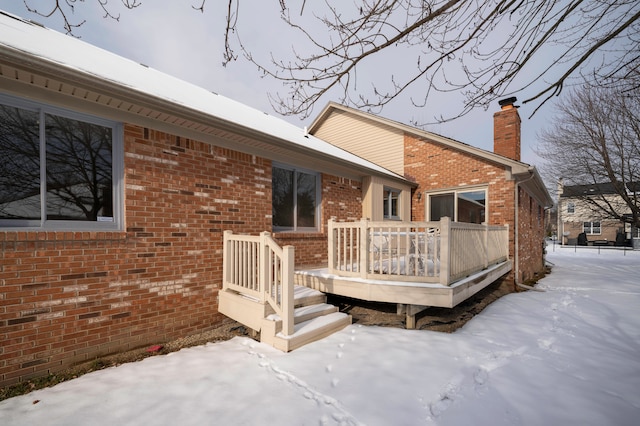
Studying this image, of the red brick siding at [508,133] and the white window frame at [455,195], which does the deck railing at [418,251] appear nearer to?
the white window frame at [455,195]

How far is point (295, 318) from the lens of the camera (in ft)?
13.5

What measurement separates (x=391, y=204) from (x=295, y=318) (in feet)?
19.6

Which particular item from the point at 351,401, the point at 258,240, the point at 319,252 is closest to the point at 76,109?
the point at 258,240

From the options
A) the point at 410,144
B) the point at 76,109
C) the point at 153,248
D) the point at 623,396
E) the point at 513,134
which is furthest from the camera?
the point at 410,144

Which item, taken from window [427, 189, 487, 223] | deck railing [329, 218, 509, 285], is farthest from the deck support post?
window [427, 189, 487, 223]

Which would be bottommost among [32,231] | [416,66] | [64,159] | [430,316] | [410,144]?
[430,316]

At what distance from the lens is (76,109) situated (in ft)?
11.2

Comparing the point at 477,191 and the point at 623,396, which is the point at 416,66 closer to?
the point at 623,396

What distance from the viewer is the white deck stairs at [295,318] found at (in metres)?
3.77

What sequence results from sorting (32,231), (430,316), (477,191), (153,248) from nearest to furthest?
(32,231)
(153,248)
(430,316)
(477,191)

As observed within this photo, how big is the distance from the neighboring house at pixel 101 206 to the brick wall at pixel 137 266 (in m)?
0.01

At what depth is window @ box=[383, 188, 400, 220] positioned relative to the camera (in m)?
8.87

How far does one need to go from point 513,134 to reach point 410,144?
322 cm

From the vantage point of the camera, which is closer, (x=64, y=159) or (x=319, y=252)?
(x=64, y=159)
